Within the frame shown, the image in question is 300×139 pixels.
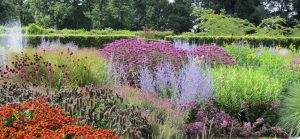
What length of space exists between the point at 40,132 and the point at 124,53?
4822mm

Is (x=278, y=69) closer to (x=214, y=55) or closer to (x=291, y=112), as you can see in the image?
(x=214, y=55)

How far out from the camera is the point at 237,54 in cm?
1004

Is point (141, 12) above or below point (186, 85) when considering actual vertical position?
above

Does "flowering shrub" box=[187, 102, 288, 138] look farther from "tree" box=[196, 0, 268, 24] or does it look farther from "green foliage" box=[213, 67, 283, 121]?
"tree" box=[196, 0, 268, 24]

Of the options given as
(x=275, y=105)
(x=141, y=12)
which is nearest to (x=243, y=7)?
(x=141, y=12)

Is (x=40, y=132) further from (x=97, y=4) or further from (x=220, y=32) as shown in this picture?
(x=97, y=4)

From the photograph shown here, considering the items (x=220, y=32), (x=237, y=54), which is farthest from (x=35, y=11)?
(x=237, y=54)

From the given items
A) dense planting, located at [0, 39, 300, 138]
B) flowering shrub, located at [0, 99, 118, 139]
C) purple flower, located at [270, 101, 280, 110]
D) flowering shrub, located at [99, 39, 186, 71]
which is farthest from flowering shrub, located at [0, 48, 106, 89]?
purple flower, located at [270, 101, 280, 110]

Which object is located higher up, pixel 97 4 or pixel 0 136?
pixel 97 4

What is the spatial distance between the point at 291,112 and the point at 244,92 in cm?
69

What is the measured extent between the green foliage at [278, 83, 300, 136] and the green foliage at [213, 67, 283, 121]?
270 millimetres

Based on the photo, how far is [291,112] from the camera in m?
5.78

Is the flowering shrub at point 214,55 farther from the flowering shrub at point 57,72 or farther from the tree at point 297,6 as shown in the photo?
the tree at point 297,6

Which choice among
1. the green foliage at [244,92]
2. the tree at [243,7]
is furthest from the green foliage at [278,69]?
the tree at [243,7]
